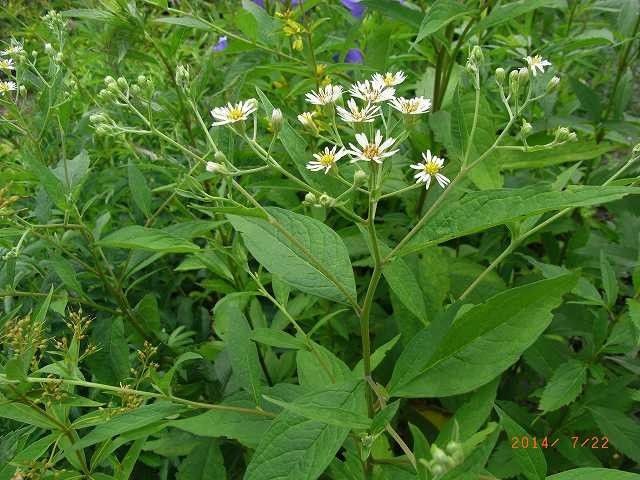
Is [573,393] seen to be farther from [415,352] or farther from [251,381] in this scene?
[251,381]

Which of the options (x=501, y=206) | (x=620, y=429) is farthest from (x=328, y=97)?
(x=620, y=429)

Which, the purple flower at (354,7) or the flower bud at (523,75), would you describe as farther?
the purple flower at (354,7)

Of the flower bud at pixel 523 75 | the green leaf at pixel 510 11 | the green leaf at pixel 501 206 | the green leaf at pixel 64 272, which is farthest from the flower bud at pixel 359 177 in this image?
the green leaf at pixel 64 272

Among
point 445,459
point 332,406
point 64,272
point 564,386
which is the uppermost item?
point 445,459

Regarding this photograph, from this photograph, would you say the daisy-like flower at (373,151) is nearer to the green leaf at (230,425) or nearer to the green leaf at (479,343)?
the green leaf at (479,343)

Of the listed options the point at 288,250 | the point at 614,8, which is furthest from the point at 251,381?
the point at 614,8

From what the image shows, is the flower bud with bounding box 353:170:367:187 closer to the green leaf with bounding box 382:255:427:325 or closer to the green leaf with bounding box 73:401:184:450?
the green leaf with bounding box 382:255:427:325
